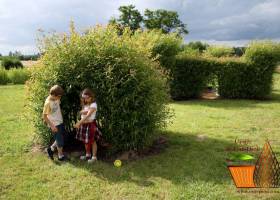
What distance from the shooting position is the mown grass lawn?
4605 mm

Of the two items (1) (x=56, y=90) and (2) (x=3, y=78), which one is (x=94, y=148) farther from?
(2) (x=3, y=78)

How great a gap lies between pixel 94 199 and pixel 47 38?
330 cm

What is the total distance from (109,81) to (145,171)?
1621 mm

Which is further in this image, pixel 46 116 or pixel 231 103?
pixel 231 103

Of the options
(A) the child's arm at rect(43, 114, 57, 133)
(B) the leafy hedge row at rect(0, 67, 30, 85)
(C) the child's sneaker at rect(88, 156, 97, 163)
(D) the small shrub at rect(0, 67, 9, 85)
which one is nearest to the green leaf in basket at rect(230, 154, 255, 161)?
(C) the child's sneaker at rect(88, 156, 97, 163)

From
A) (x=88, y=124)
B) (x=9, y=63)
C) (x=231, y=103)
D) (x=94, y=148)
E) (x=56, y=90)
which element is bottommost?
(x=231, y=103)

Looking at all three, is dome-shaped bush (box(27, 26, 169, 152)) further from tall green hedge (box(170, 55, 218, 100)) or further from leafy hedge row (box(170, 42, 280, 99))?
leafy hedge row (box(170, 42, 280, 99))

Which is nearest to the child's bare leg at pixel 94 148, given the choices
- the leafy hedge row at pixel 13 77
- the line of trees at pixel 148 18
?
the leafy hedge row at pixel 13 77

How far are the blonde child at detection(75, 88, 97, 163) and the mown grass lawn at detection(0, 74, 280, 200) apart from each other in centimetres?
30

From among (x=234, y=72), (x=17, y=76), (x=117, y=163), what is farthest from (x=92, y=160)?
(x=17, y=76)

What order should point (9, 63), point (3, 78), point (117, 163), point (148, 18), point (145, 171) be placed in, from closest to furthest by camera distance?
point (145, 171) < point (117, 163) < point (3, 78) < point (9, 63) < point (148, 18)

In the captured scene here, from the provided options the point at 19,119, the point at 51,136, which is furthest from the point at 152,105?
the point at 19,119

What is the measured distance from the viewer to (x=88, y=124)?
5.81 metres

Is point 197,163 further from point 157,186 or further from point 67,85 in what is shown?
point 67,85
